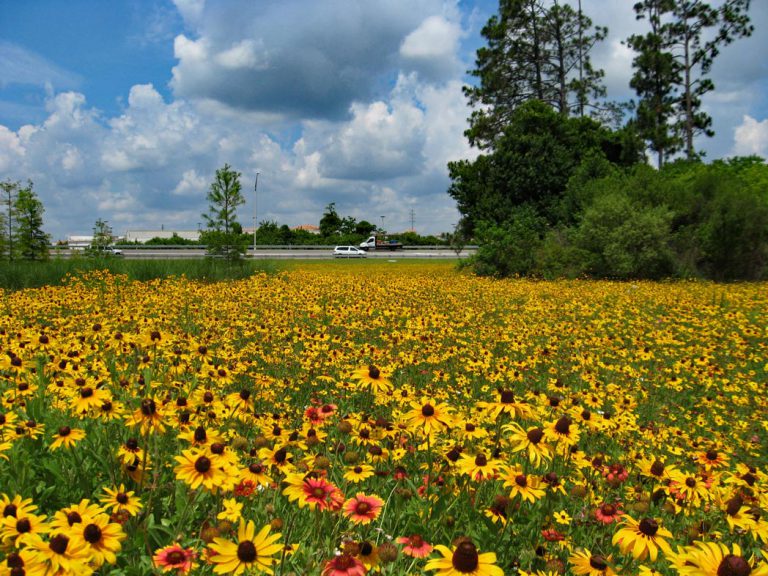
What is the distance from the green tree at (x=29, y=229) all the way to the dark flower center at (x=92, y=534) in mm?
18208

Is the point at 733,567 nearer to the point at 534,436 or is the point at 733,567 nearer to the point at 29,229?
the point at 534,436

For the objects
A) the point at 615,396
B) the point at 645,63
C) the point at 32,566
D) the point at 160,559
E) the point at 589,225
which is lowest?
the point at 615,396

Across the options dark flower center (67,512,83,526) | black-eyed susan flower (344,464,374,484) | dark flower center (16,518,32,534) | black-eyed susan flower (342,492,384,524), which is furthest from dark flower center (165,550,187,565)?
black-eyed susan flower (344,464,374,484)

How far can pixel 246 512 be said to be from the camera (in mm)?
2129

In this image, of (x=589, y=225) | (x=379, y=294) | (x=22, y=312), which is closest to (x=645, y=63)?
(x=589, y=225)

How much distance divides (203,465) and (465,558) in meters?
0.84

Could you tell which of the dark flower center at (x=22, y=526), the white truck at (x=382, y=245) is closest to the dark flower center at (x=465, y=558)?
the dark flower center at (x=22, y=526)

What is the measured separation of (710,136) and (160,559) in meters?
34.4

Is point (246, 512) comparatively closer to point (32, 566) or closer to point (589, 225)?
point (32, 566)

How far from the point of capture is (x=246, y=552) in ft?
4.16

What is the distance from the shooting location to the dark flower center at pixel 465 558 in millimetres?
1253

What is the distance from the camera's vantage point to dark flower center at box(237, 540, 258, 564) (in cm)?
126

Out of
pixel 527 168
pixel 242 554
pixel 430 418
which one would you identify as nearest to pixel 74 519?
pixel 242 554

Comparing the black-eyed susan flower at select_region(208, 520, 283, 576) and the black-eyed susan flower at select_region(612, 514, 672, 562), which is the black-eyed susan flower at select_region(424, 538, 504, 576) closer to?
the black-eyed susan flower at select_region(208, 520, 283, 576)
